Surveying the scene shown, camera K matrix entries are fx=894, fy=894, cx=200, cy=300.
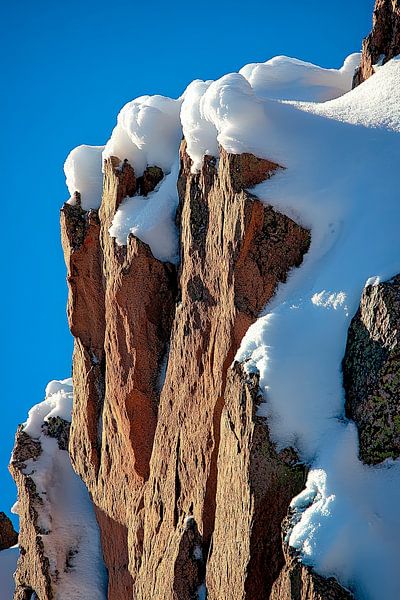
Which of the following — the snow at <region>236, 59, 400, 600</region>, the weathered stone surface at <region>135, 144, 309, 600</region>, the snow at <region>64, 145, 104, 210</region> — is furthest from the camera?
the snow at <region>64, 145, 104, 210</region>

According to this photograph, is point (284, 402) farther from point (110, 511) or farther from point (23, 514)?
point (23, 514)

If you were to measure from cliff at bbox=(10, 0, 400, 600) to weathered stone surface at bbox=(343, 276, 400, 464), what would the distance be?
0.13ft

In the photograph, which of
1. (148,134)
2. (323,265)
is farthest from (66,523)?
(323,265)

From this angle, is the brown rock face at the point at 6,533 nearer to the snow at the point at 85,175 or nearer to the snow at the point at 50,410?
the snow at the point at 50,410

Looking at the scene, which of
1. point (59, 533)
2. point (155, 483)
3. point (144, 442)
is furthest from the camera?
point (59, 533)

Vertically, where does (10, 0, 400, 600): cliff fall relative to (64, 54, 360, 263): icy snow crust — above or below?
below

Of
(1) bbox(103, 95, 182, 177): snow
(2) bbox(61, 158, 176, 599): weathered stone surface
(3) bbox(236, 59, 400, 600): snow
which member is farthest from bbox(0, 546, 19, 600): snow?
(3) bbox(236, 59, 400, 600): snow

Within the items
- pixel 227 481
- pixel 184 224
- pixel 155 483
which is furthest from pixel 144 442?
pixel 227 481

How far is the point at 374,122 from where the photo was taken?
2438 cm

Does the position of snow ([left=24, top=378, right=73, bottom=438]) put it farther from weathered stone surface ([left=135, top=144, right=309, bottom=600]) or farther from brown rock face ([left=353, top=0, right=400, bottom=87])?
brown rock face ([left=353, top=0, right=400, bottom=87])

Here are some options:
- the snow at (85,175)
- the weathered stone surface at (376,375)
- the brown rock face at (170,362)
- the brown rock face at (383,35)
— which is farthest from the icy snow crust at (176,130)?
the weathered stone surface at (376,375)

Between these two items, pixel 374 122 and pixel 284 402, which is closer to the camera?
pixel 284 402

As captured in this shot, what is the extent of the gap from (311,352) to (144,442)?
10670mm

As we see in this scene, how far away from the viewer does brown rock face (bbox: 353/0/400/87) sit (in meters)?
28.1
